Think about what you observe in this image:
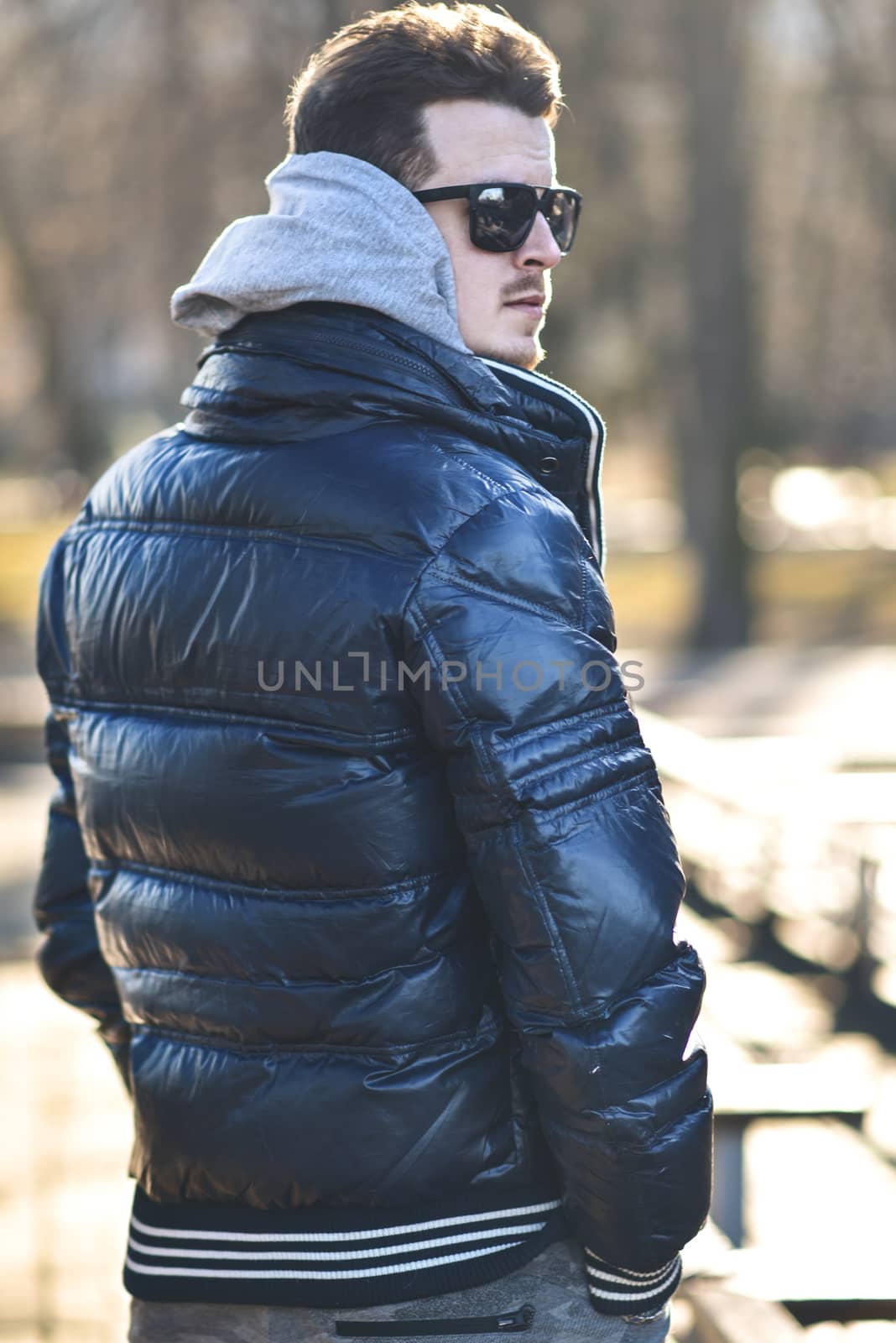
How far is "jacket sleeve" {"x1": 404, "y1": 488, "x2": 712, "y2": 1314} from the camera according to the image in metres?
1.41

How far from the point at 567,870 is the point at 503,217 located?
2.27 feet

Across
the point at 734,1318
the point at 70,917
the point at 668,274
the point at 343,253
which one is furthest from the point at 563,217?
the point at 668,274

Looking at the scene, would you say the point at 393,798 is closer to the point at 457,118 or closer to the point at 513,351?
the point at 513,351

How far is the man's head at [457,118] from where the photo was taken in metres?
1.60

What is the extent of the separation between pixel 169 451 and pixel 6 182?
589 inches

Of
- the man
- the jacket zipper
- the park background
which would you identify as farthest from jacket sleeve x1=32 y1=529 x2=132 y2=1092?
the park background

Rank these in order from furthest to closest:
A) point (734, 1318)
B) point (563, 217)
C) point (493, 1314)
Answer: point (734, 1318), point (563, 217), point (493, 1314)

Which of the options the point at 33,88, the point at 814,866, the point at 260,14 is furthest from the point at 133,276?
the point at 814,866

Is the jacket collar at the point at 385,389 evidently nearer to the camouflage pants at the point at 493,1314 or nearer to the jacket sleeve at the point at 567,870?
the jacket sleeve at the point at 567,870

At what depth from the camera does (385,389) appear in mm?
1526

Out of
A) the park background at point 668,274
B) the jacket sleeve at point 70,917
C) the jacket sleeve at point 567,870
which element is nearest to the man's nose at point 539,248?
the jacket sleeve at point 567,870

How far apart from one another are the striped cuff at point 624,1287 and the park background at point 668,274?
4.63 metres

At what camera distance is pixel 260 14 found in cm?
1216

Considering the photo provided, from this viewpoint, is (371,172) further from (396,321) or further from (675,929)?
(675,929)
